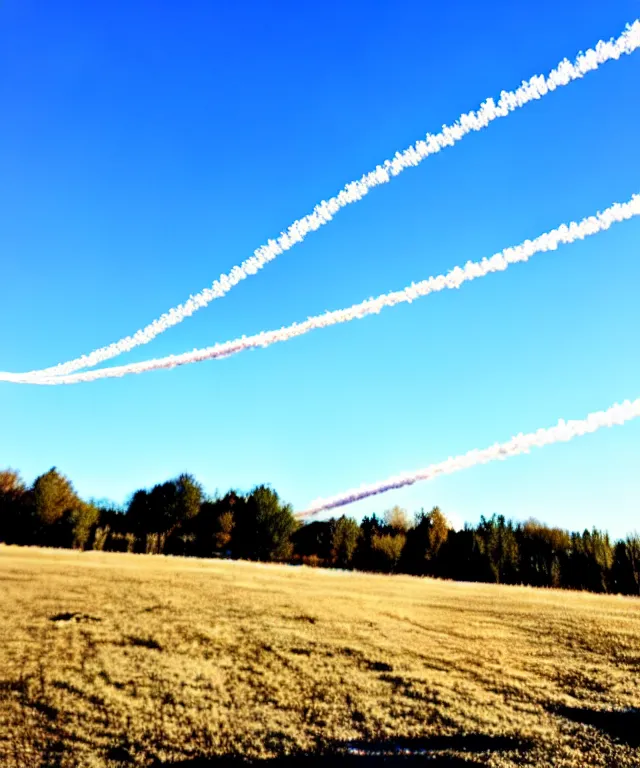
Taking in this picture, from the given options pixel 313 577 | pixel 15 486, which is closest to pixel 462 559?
pixel 313 577

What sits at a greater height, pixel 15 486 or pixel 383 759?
pixel 15 486

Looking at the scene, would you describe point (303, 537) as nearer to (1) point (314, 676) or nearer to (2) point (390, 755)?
(1) point (314, 676)

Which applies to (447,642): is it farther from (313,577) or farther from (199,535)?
(199,535)

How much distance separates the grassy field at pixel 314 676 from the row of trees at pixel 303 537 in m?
4.95

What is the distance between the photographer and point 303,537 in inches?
1003

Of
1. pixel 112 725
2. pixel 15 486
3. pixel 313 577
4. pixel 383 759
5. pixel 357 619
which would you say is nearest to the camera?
pixel 383 759

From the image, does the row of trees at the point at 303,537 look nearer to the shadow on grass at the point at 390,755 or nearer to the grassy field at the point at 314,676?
the grassy field at the point at 314,676

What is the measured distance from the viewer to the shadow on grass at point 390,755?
5.00 m

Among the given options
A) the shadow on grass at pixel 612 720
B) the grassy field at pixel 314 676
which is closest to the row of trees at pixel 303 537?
the grassy field at pixel 314 676

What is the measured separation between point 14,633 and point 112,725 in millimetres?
3326

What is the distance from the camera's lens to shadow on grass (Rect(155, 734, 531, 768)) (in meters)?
5.00

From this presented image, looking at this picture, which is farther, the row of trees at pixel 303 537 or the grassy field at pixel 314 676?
the row of trees at pixel 303 537

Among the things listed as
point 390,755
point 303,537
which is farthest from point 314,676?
point 303,537

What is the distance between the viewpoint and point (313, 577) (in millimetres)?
11836
